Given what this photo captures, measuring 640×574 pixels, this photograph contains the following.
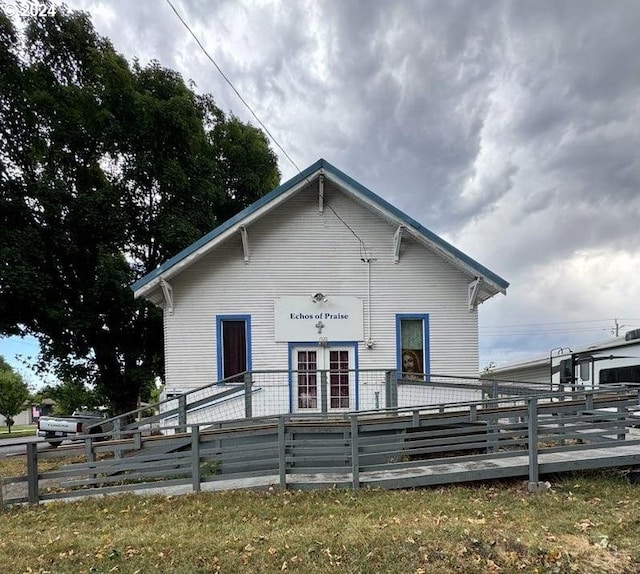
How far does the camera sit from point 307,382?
10547mm

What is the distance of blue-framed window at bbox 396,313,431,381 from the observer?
35.4ft

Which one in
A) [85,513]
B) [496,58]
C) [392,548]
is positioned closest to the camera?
[392,548]

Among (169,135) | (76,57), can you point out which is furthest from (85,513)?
(76,57)

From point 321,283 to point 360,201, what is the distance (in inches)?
92.1

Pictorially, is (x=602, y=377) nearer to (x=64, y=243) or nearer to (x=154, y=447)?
(x=154, y=447)

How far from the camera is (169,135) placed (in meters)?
15.2

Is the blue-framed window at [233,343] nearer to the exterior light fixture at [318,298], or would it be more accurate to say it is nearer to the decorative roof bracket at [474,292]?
the exterior light fixture at [318,298]

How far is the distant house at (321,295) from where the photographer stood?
1036cm

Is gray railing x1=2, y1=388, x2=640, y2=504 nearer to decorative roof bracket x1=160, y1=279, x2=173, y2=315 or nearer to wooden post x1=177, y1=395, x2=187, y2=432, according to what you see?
wooden post x1=177, y1=395, x2=187, y2=432

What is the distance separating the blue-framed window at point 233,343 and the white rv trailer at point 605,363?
25.2 ft

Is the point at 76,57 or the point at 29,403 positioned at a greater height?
the point at 76,57

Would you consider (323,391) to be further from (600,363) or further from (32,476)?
(600,363)

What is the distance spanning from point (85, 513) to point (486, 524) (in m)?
5.20

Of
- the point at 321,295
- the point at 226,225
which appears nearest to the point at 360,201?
the point at 321,295
